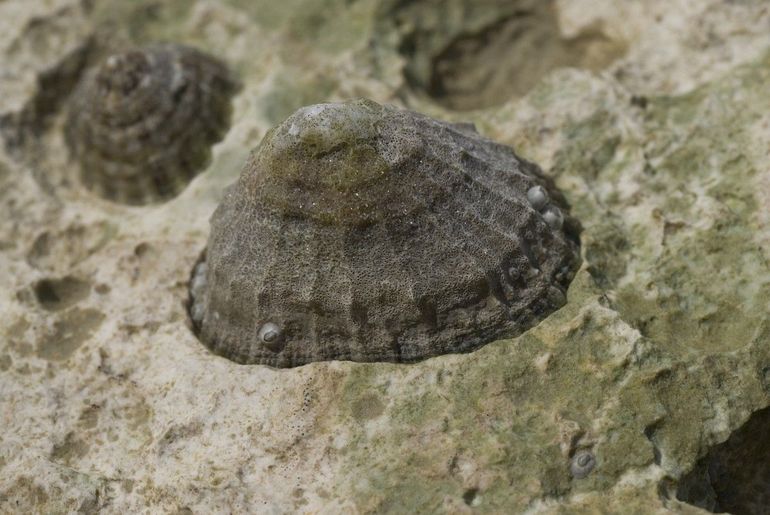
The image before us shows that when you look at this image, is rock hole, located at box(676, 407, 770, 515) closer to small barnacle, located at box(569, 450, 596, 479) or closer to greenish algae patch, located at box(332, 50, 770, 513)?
greenish algae patch, located at box(332, 50, 770, 513)

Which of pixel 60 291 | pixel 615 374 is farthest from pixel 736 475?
pixel 60 291

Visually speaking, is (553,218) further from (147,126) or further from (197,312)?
(147,126)

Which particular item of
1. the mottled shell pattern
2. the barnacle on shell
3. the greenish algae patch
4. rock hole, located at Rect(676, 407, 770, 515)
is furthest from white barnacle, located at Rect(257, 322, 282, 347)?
rock hole, located at Rect(676, 407, 770, 515)

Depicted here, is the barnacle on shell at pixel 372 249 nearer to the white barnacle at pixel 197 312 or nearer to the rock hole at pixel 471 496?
the white barnacle at pixel 197 312

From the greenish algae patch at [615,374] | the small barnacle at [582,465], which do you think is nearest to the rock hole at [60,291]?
the greenish algae patch at [615,374]

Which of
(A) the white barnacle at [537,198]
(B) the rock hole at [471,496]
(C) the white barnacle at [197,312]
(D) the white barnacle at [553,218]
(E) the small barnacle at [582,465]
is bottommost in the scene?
(C) the white barnacle at [197,312]

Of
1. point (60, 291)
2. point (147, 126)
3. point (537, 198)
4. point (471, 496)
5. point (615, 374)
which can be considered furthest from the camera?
point (147, 126)
